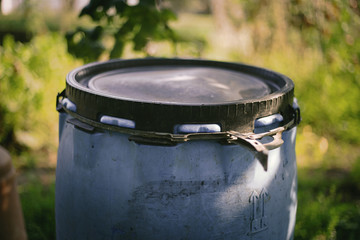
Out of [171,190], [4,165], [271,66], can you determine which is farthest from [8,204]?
[271,66]

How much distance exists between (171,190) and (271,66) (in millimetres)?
3369

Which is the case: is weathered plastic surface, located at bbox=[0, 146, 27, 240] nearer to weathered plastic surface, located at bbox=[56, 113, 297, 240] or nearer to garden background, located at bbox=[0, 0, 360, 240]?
weathered plastic surface, located at bbox=[56, 113, 297, 240]

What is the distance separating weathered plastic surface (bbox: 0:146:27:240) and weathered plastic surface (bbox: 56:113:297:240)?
0.35 metres

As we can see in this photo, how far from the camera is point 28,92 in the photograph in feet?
11.3

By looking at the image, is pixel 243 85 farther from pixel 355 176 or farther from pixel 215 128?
pixel 355 176

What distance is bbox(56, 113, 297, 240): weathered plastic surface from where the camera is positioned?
3.98 ft

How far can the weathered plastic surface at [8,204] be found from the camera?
92 centimetres

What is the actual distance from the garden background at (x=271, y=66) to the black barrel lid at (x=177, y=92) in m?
0.59

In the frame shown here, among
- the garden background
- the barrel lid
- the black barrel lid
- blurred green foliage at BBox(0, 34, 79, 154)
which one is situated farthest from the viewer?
blurred green foliage at BBox(0, 34, 79, 154)

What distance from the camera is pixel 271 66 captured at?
4305 millimetres

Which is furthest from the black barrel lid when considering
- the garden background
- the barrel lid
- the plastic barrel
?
the garden background

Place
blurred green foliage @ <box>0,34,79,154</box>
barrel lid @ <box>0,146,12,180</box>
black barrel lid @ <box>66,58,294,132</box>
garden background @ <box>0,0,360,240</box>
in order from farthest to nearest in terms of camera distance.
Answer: blurred green foliage @ <box>0,34,79,154</box> < garden background @ <box>0,0,360,240</box> < black barrel lid @ <box>66,58,294,132</box> < barrel lid @ <box>0,146,12,180</box>

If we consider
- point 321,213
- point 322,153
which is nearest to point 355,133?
point 322,153

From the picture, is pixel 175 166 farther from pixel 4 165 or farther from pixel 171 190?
pixel 4 165
